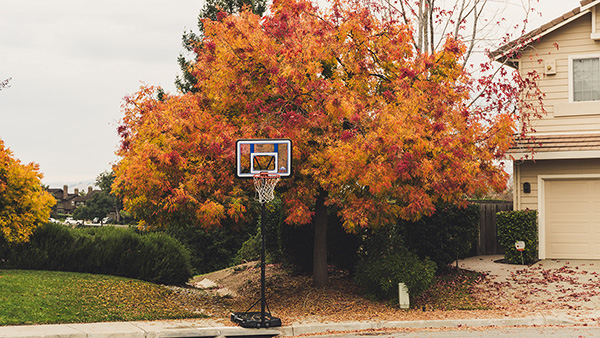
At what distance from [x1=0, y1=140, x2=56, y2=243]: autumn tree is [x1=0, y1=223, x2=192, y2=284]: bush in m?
0.44

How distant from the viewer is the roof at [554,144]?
17.5 meters

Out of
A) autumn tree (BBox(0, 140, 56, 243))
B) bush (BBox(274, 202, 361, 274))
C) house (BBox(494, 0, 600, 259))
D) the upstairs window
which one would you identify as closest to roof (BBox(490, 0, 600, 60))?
house (BBox(494, 0, 600, 259))

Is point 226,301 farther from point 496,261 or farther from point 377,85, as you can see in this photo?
point 496,261

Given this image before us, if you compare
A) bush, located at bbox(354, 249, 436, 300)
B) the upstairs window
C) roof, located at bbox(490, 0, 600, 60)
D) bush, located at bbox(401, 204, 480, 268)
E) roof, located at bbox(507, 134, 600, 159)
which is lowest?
bush, located at bbox(354, 249, 436, 300)

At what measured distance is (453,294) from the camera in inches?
571

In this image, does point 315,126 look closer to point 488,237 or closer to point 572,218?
point 572,218

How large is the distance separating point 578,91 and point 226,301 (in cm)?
1151

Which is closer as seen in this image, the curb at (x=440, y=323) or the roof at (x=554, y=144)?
the curb at (x=440, y=323)

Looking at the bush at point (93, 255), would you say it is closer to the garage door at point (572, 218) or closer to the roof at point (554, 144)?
the roof at point (554, 144)

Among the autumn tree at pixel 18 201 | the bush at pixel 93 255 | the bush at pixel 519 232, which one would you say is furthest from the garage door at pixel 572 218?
the autumn tree at pixel 18 201

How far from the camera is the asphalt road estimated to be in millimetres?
10453

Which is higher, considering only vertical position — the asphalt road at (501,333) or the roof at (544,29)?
the roof at (544,29)

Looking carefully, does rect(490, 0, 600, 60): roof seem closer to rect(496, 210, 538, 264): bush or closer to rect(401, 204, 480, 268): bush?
rect(496, 210, 538, 264): bush

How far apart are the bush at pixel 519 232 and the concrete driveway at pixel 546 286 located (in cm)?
30
